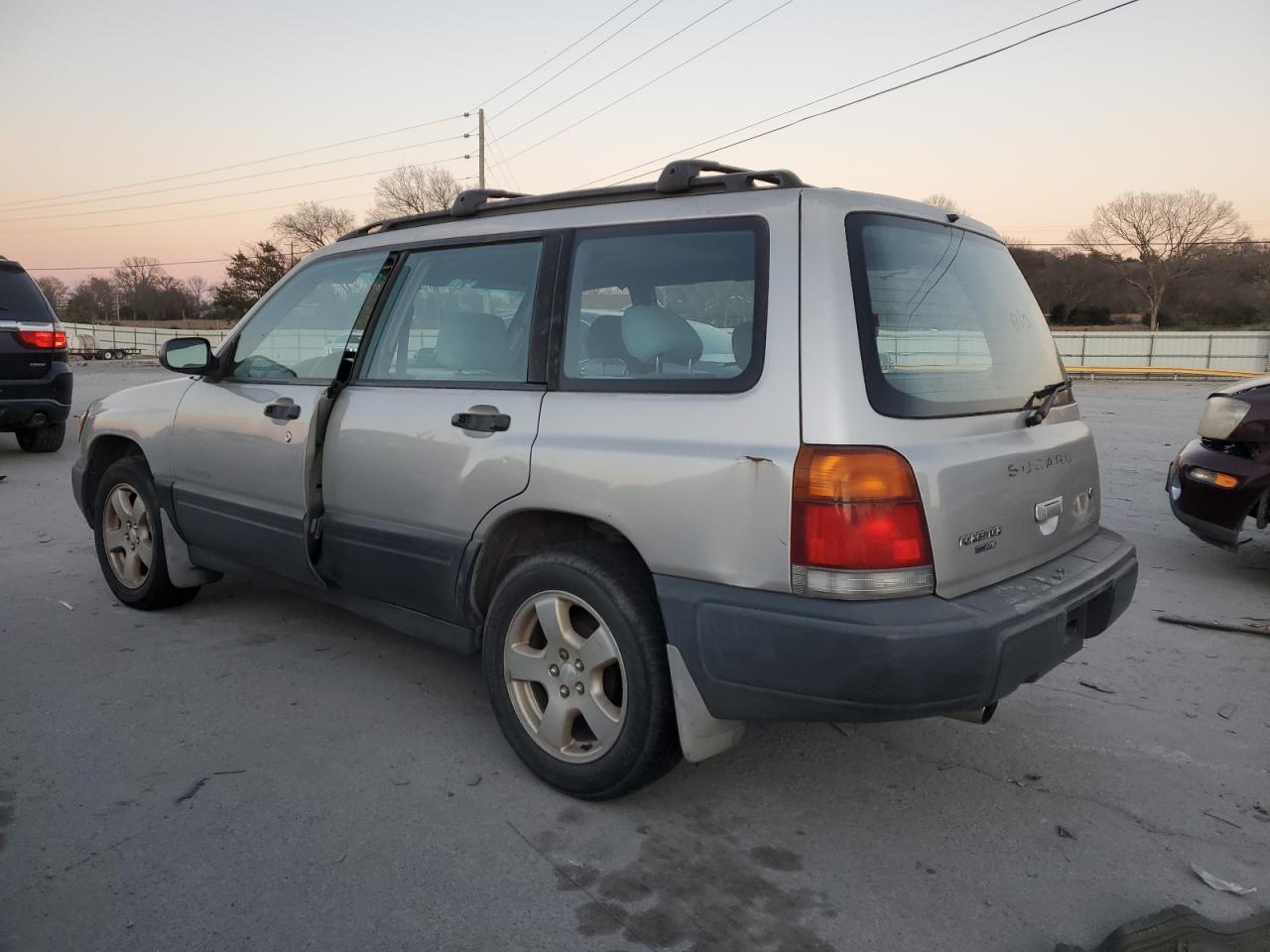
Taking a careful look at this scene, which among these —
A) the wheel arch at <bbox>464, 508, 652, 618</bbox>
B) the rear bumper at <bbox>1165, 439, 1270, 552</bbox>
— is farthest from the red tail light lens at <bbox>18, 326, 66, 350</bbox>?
the rear bumper at <bbox>1165, 439, 1270, 552</bbox>

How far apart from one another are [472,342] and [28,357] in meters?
8.20

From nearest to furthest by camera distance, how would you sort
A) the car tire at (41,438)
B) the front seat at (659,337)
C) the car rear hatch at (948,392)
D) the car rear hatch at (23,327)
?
the car rear hatch at (948,392), the front seat at (659,337), the car rear hatch at (23,327), the car tire at (41,438)

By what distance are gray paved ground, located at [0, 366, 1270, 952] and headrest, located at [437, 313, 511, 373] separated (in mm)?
1341

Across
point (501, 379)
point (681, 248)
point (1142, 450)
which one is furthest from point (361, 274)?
point (1142, 450)

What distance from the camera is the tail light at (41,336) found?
9.33 metres

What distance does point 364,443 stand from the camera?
3.52 metres

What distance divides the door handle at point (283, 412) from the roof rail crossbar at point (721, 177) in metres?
1.77

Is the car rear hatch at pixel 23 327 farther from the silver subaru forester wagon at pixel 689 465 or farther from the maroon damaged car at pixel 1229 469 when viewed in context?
the maroon damaged car at pixel 1229 469

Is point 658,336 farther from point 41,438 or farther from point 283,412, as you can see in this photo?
point 41,438

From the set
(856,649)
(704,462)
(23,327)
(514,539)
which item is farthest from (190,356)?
(23,327)

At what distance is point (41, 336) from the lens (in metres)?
9.48

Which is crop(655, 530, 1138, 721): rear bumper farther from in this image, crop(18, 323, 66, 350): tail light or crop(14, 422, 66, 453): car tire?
crop(14, 422, 66, 453): car tire

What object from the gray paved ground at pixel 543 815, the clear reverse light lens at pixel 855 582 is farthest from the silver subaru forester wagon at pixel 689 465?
the gray paved ground at pixel 543 815

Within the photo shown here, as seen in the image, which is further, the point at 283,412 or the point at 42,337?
the point at 42,337
